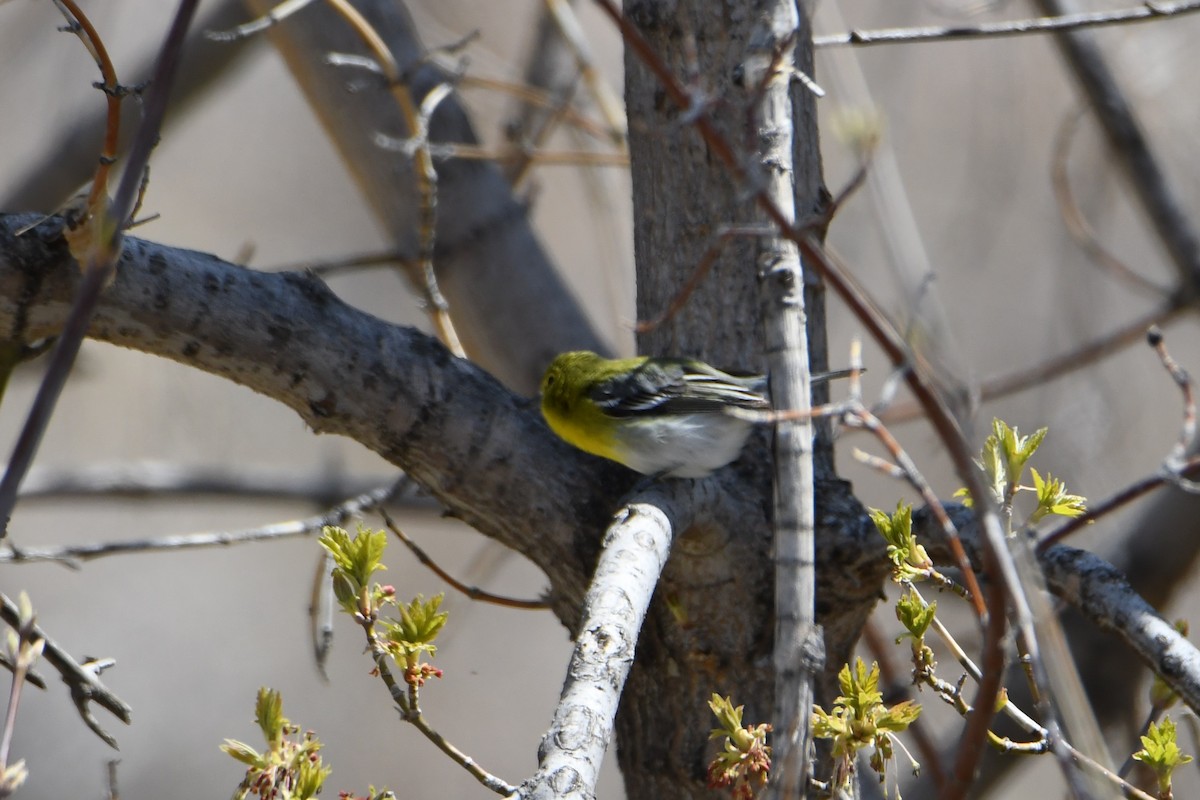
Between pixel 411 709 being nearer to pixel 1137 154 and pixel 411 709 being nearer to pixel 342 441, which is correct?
pixel 1137 154

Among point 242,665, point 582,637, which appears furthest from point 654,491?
point 242,665

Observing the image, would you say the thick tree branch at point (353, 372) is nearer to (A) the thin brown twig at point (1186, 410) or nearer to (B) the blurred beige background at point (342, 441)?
(A) the thin brown twig at point (1186, 410)

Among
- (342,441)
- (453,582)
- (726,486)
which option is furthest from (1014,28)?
(342,441)

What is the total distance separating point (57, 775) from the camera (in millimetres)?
5121

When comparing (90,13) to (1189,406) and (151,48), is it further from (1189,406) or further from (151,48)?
(1189,406)

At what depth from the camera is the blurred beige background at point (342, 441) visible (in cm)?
513

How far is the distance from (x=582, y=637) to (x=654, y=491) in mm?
500

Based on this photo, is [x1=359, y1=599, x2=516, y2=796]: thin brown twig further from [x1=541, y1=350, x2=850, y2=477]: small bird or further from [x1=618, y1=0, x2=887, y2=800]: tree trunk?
[x1=541, y1=350, x2=850, y2=477]: small bird

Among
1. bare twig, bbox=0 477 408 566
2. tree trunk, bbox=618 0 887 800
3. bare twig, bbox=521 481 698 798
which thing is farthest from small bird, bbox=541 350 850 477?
bare twig, bbox=0 477 408 566

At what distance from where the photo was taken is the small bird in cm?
211

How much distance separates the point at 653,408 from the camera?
2.52 meters

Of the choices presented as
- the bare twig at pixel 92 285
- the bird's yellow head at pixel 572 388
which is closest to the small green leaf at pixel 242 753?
the bare twig at pixel 92 285

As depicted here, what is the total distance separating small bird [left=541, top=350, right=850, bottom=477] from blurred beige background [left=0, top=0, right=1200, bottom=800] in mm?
2053

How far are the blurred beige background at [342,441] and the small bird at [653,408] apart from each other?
205 centimetres
